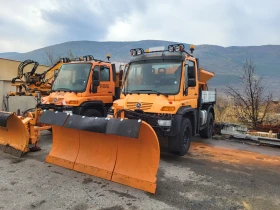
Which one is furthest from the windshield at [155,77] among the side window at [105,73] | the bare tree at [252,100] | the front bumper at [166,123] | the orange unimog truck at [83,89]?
the bare tree at [252,100]

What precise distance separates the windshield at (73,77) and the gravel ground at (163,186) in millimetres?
2426

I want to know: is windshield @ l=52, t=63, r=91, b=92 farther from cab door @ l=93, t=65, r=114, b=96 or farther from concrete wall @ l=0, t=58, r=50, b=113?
concrete wall @ l=0, t=58, r=50, b=113

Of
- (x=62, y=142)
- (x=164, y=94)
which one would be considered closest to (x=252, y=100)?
(x=164, y=94)

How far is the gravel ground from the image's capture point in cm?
381

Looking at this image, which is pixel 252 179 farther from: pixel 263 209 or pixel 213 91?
pixel 213 91

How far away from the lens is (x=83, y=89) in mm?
7816

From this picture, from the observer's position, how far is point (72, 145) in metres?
5.36

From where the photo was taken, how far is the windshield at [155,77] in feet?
19.8

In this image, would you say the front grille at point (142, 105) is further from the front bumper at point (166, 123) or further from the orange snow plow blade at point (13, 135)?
the orange snow plow blade at point (13, 135)

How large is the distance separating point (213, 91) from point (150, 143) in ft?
18.7

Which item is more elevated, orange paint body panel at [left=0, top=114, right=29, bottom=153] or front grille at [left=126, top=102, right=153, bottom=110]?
front grille at [left=126, top=102, right=153, bottom=110]

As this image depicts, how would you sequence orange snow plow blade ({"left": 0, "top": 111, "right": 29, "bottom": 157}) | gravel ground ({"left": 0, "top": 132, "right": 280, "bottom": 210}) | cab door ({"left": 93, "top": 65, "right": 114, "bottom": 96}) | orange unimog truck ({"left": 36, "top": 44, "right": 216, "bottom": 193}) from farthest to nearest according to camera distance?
1. cab door ({"left": 93, "top": 65, "right": 114, "bottom": 96})
2. orange snow plow blade ({"left": 0, "top": 111, "right": 29, "bottom": 157})
3. orange unimog truck ({"left": 36, "top": 44, "right": 216, "bottom": 193})
4. gravel ground ({"left": 0, "top": 132, "right": 280, "bottom": 210})

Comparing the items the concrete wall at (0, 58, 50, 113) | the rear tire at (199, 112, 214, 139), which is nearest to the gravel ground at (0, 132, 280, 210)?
the rear tire at (199, 112, 214, 139)

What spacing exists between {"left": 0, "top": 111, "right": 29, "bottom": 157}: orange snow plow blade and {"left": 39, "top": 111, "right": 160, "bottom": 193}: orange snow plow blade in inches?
37.6
